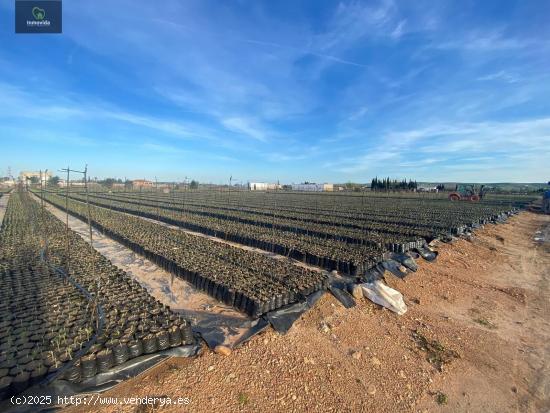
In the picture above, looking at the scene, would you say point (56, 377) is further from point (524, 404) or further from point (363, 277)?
point (363, 277)

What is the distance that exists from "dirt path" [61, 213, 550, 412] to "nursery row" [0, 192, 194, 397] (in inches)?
19.4

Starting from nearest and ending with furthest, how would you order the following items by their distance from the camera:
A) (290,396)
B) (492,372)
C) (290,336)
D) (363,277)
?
(290,396) → (492,372) → (290,336) → (363,277)

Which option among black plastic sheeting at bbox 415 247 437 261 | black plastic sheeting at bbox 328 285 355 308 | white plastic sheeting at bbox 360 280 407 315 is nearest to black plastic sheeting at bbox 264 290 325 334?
black plastic sheeting at bbox 328 285 355 308

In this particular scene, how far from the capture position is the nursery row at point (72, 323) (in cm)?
361

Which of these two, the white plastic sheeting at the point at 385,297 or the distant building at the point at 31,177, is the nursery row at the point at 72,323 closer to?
the white plastic sheeting at the point at 385,297

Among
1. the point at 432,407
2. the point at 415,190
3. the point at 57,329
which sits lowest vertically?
the point at 432,407

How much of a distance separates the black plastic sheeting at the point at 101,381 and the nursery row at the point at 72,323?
101mm

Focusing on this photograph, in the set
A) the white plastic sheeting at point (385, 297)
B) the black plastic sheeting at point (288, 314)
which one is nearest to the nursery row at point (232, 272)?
the black plastic sheeting at point (288, 314)

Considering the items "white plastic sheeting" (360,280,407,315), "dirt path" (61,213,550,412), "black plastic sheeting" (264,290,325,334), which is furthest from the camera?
"white plastic sheeting" (360,280,407,315)

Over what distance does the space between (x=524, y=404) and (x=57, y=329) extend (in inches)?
276

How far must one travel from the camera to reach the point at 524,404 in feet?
12.2

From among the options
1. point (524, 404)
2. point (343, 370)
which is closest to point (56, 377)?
point (343, 370)

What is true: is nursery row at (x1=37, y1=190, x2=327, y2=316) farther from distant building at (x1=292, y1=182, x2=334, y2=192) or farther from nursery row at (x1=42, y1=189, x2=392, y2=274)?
distant building at (x1=292, y1=182, x2=334, y2=192)

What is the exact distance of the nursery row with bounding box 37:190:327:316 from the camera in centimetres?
586
